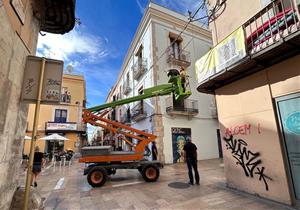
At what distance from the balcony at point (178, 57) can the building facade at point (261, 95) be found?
7.92 metres

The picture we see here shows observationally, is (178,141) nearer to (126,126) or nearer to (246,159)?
(126,126)

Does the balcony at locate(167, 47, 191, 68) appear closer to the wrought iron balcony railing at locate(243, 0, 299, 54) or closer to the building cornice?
the building cornice

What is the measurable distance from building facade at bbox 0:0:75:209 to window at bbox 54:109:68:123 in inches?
756

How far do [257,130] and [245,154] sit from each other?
0.79m

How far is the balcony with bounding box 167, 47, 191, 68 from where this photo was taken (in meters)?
14.0

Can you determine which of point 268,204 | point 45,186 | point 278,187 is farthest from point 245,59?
point 45,186

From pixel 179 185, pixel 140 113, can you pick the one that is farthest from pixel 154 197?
pixel 140 113

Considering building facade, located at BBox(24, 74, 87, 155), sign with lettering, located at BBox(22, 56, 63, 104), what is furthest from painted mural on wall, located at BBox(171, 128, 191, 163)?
building facade, located at BBox(24, 74, 87, 155)

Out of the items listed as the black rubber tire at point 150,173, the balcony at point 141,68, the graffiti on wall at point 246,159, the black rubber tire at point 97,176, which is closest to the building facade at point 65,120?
the balcony at point 141,68

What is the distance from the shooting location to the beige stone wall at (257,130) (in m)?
4.14

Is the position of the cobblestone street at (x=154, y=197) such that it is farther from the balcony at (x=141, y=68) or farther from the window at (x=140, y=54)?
the window at (x=140, y=54)

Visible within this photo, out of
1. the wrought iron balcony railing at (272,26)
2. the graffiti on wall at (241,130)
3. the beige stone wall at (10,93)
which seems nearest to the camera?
the beige stone wall at (10,93)

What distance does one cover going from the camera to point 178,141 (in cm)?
1301

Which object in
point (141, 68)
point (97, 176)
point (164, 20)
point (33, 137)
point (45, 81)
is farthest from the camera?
point (141, 68)
